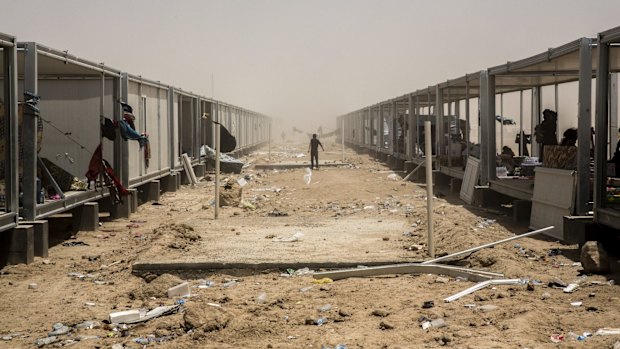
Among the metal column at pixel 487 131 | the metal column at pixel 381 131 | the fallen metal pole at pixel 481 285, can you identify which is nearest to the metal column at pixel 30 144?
the fallen metal pole at pixel 481 285

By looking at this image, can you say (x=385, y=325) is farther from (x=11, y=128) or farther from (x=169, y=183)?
(x=169, y=183)

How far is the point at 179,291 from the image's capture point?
6.86 meters

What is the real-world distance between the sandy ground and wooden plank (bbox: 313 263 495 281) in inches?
4.9

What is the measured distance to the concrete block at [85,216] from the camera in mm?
11266

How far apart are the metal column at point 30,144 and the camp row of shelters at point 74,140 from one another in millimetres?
12

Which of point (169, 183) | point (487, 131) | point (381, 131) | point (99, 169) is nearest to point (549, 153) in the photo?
point (487, 131)

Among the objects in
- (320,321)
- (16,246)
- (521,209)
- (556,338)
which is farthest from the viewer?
(521,209)

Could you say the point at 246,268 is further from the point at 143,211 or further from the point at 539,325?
the point at 143,211

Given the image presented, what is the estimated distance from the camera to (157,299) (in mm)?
6777

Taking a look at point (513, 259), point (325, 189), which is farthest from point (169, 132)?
point (513, 259)

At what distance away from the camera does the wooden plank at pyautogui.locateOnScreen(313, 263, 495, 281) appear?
7.35m

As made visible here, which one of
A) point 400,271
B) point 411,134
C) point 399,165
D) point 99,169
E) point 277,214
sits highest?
point 411,134

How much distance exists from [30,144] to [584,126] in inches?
269

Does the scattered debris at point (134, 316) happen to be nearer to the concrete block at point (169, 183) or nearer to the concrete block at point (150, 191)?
the concrete block at point (150, 191)
